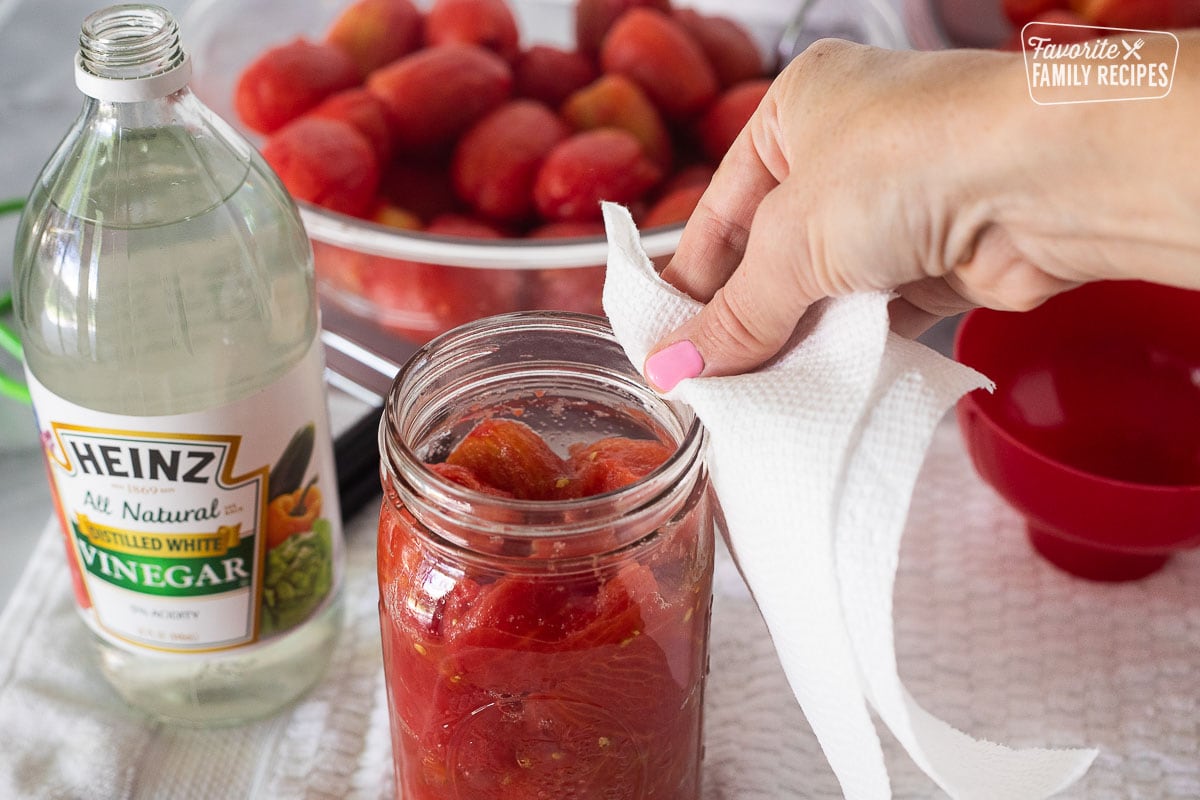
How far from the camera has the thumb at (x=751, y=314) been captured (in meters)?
0.48

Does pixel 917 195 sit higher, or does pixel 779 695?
pixel 917 195

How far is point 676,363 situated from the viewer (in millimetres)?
514

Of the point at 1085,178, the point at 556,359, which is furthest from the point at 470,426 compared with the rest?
the point at 1085,178

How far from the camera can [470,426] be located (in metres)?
0.62

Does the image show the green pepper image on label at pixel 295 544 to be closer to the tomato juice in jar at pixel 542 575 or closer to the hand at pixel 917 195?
the tomato juice in jar at pixel 542 575

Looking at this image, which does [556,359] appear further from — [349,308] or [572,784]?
→ [349,308]

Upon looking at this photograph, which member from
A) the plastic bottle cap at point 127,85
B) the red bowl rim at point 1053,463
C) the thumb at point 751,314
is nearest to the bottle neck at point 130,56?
the plastic bottle cap at point 127,85

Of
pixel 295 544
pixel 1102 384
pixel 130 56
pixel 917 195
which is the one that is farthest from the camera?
pixel 1102 384

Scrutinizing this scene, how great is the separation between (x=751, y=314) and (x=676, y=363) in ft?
0.13

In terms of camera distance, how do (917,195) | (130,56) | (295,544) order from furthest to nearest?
(295,544) < (130,56) < (917,195)

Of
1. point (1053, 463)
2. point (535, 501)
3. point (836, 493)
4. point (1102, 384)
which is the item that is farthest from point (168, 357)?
point (1102, 384)

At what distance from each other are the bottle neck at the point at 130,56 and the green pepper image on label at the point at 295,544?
0.18m

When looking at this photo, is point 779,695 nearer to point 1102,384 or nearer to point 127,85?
point 1102,384

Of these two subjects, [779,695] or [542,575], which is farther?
[779,695]
